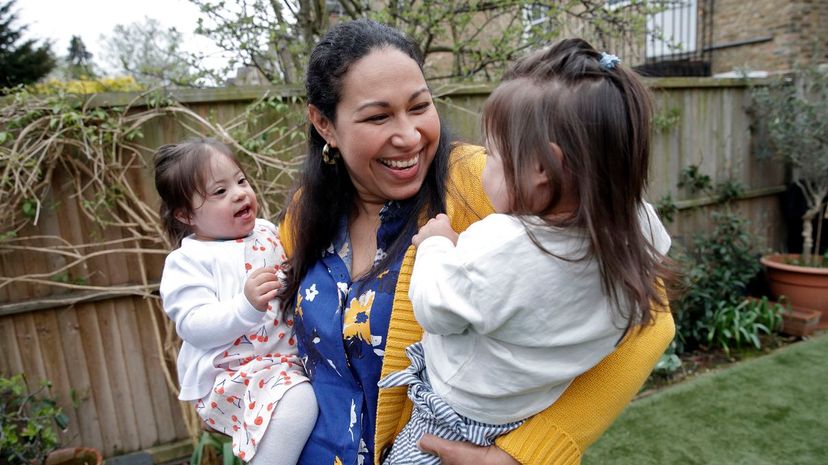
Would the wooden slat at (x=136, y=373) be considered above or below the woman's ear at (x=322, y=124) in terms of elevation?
below

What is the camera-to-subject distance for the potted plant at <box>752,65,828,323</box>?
484 centimetres

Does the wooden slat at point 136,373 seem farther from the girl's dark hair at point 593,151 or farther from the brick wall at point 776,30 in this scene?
the brick wall at point 776,30

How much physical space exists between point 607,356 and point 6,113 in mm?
3204

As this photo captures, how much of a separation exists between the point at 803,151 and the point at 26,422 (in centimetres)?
647

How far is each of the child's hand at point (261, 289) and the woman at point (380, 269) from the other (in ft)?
0.28

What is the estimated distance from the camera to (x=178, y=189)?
1785mm

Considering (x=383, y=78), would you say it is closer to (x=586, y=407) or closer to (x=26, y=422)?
(x=586, y=407)

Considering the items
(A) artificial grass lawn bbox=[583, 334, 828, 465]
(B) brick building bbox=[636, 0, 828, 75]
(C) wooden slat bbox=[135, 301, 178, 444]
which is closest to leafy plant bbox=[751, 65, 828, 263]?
(B) brick building bbox=[636, 0, 828, 75]

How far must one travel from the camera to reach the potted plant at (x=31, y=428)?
2.82 m

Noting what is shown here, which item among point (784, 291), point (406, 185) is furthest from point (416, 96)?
point (784, 291)

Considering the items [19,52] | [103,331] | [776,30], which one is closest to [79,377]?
[103,331]

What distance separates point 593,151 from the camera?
99cm

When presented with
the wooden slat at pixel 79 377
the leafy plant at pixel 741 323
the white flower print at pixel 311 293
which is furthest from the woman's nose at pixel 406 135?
the leafy plant at pixel 741 323

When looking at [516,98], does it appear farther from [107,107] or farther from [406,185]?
[107,107]
